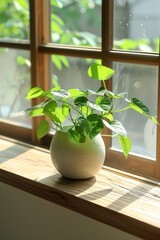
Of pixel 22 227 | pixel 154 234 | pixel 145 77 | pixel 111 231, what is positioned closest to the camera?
pixel 154 234

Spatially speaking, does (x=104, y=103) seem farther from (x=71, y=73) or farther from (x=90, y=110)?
(x=71, y=73)

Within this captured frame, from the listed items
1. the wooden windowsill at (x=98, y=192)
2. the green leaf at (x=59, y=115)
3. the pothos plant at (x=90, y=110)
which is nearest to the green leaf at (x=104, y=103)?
the pothos plant at (x=90, y=110)

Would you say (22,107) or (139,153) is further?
(22,107)

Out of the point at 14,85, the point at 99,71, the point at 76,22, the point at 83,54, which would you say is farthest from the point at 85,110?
the point at 14,85

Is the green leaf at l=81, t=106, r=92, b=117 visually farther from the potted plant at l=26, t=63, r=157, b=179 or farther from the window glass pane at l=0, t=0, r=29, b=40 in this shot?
the window glass pane at l=0, t=0, r=29, b=40

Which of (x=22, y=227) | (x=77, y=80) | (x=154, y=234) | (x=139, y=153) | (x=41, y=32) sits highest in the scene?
(x=41, y=32)

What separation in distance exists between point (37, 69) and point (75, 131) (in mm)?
421

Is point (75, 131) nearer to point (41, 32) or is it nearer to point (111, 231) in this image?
point (111, 231)

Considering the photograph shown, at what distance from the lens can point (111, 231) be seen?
1.25 metres

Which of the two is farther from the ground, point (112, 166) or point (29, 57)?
point (29, 57)

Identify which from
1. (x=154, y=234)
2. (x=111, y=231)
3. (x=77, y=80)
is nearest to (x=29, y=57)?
(x=77, y=80)

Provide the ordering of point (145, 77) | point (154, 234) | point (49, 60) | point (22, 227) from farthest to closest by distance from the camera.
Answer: point (49, 60) → point (22, 227) → point (145, 77) → point (154, 234)

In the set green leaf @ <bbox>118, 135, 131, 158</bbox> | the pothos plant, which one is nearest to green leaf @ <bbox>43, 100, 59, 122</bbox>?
the pothos plant

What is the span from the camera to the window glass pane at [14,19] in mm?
1688
